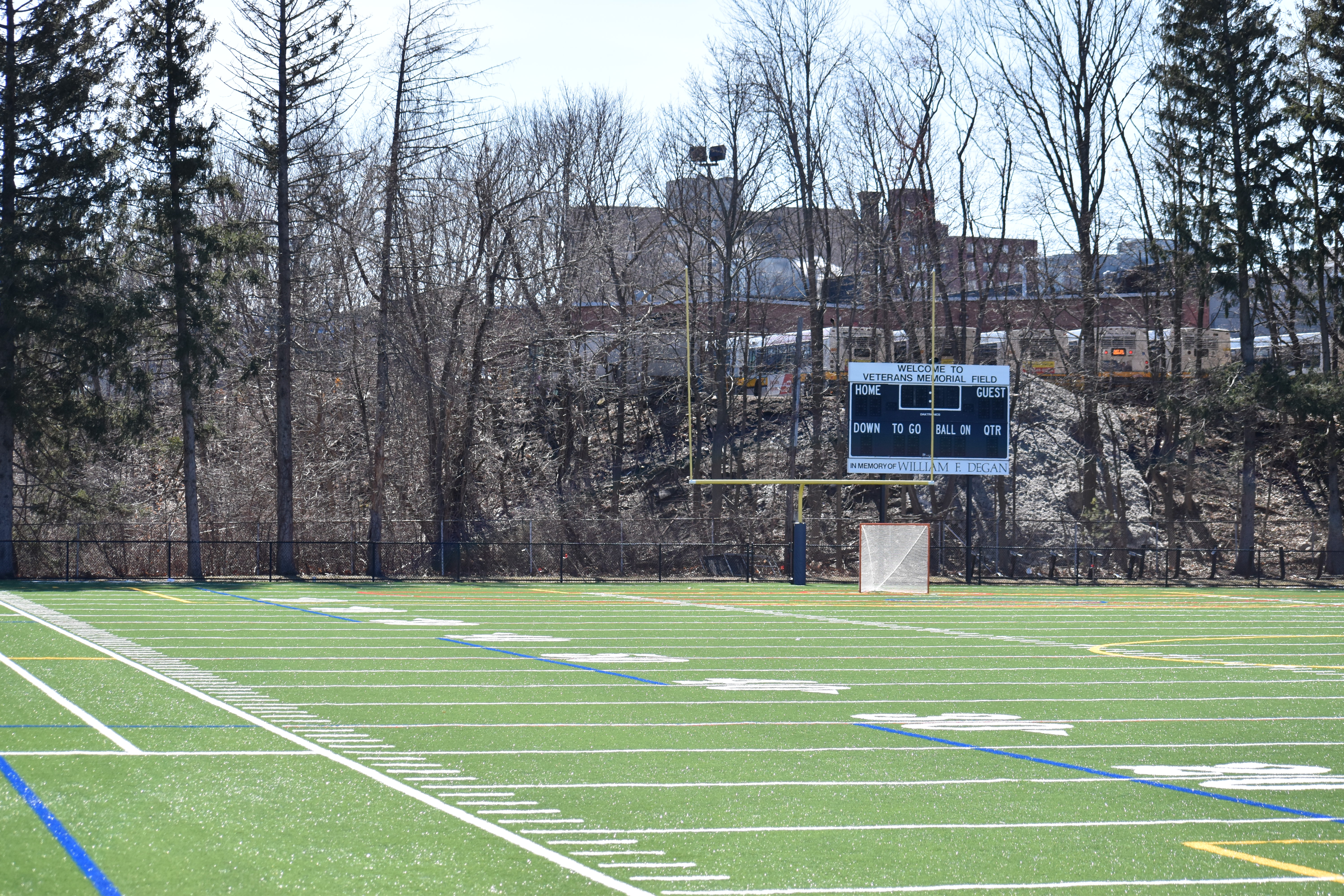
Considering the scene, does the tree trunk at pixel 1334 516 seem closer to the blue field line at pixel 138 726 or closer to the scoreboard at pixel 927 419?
the scoreboard at pixel 927 419

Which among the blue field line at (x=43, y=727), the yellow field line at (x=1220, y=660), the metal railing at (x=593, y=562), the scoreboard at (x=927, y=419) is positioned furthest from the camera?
the metal railing at (x=593, y=562)

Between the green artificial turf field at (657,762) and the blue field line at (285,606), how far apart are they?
71.3 inches

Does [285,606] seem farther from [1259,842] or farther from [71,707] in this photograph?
[1259,842]

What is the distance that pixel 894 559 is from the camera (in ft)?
102

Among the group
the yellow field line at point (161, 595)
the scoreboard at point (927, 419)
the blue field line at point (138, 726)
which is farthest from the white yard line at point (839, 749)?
the scoreboard at point (927, 419)

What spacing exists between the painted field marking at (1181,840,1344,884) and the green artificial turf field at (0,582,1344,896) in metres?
0.02

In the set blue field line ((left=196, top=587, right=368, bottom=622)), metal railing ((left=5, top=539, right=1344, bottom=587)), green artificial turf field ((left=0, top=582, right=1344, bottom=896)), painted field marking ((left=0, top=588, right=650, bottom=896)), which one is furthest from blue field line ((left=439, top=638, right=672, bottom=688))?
metal railing ((left=5, top=539, right=1344, bottom=587))

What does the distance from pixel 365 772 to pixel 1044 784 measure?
15.2 feet

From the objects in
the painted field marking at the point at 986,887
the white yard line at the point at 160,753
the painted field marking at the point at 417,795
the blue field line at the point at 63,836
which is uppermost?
the blue field line at the point at 63,836

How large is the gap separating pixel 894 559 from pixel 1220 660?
47.4 ft

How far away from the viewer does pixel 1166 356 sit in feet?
162

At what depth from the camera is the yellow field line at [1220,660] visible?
634 inches

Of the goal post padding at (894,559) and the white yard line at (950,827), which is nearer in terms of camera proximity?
the white yard line at (950,827)

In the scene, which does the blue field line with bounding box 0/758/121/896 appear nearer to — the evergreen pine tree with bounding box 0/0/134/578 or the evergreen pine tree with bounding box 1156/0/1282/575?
the evergreen pine tree with bounding box 0/0/134/578
